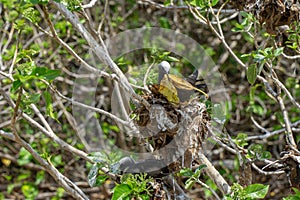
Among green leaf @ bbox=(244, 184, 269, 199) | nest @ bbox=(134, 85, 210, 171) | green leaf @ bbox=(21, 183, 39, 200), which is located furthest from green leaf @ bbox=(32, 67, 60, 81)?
green leaf @ bbox=(21, 183, 39, 200)

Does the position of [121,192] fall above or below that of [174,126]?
below

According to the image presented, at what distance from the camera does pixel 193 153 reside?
1.53 metres

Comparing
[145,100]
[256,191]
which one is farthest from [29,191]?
[256,191]

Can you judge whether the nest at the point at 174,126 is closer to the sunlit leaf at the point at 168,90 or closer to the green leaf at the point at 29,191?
the sunlit leaf at the point at 168,90

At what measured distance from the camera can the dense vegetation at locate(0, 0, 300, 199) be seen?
5.02 feet

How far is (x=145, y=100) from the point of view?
1.51 meters

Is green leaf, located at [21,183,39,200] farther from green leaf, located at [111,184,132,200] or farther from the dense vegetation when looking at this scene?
green leaf, located at [111,184,132,200]

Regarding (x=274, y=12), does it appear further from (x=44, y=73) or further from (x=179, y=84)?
(x=44, y=73)

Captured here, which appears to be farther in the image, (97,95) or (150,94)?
(97,95)

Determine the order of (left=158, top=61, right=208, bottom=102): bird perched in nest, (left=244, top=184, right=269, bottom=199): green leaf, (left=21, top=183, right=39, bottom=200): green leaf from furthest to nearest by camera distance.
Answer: (left=21, top=183, right=39, bottom=200): green leaf
(left=158, top=61, right=208, bottom=102): bird perched in nest
(left=244, top=184, right=269, bottom=199): green leaf

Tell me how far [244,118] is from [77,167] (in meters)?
1.30

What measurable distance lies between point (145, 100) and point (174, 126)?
12 cm

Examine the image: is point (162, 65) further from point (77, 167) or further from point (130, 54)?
point (77, 167)

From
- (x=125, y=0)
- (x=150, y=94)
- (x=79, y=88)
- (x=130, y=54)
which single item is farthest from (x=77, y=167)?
(x=150, y=94)
